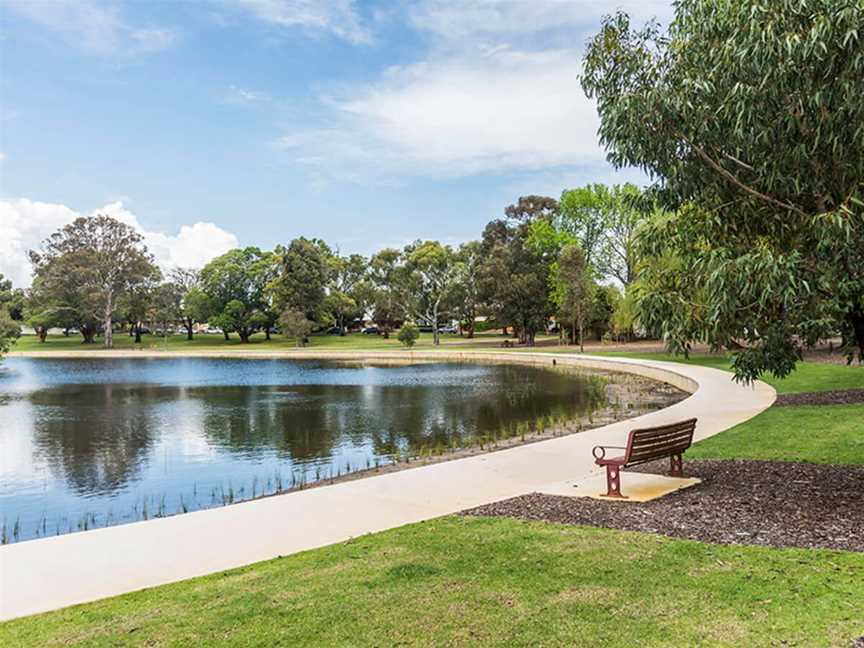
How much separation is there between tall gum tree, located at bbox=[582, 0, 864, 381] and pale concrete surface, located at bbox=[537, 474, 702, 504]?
6.40 feet

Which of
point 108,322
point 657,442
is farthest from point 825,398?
point 108,322

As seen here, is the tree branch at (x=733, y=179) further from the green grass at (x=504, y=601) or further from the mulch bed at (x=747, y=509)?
the green grass at (x=504, y=601)

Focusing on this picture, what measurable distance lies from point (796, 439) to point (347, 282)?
77273mm

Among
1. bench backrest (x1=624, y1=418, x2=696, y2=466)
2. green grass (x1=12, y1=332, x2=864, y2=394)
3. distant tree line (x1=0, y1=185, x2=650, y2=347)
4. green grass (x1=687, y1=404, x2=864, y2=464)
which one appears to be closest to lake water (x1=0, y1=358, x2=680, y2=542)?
green grass (x1=12, y1=332, x2=864, y2=394)

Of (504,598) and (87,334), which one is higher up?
(87,334)

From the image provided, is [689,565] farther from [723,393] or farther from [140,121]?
[140,121]

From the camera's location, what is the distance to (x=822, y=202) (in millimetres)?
5785

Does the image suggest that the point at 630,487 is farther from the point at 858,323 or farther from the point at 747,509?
the point at 858,323

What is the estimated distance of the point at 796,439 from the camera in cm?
1077

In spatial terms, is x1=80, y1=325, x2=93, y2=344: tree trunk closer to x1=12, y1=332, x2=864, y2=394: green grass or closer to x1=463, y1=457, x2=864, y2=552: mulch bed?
x1=12, y1=332, x2=864, y2=394: green grass

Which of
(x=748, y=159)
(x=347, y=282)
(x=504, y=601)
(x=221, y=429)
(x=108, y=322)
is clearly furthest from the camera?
(x=347, y=282)

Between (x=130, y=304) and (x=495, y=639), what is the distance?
272 feet

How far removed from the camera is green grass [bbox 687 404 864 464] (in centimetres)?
953

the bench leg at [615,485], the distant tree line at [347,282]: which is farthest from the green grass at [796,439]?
the distant tree line at [347,282]
